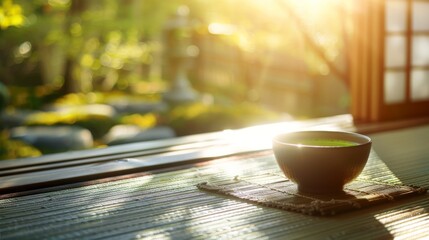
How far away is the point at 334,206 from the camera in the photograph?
188cm

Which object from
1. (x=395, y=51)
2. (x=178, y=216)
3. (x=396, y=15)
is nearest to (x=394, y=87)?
(x=395, y=51)

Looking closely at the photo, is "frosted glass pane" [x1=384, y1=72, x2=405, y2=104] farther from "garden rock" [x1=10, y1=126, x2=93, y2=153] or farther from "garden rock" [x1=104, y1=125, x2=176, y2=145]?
"garden rock" [x1=10, y1=126, x2=93, y2=153]

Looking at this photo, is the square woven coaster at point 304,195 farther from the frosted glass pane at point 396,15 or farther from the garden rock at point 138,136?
the garden rock at point 138,136

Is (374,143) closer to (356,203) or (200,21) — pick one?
(356,203)

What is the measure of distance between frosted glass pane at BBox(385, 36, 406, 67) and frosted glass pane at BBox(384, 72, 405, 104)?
0.07 m

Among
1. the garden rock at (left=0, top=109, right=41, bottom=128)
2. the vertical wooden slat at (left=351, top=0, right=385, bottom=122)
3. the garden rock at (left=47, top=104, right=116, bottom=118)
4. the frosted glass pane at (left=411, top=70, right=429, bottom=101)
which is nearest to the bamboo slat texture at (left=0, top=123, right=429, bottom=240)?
the vertical wooden slat at (left=351, top=0, right=385, bottom=122)

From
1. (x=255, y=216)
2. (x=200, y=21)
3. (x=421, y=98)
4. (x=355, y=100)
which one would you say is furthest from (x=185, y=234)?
(x=200, y=21)

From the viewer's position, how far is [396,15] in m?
4.51

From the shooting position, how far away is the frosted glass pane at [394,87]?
4523 mm

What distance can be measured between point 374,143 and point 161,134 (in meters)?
2.41

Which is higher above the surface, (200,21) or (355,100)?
(200,21)

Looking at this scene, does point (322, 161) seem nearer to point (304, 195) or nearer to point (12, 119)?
point (304, 195)

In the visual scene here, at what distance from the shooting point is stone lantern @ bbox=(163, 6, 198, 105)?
8.25 metres

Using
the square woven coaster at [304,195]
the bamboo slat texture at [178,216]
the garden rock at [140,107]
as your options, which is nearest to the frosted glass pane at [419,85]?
the bamboo slat texture at [178,216]
